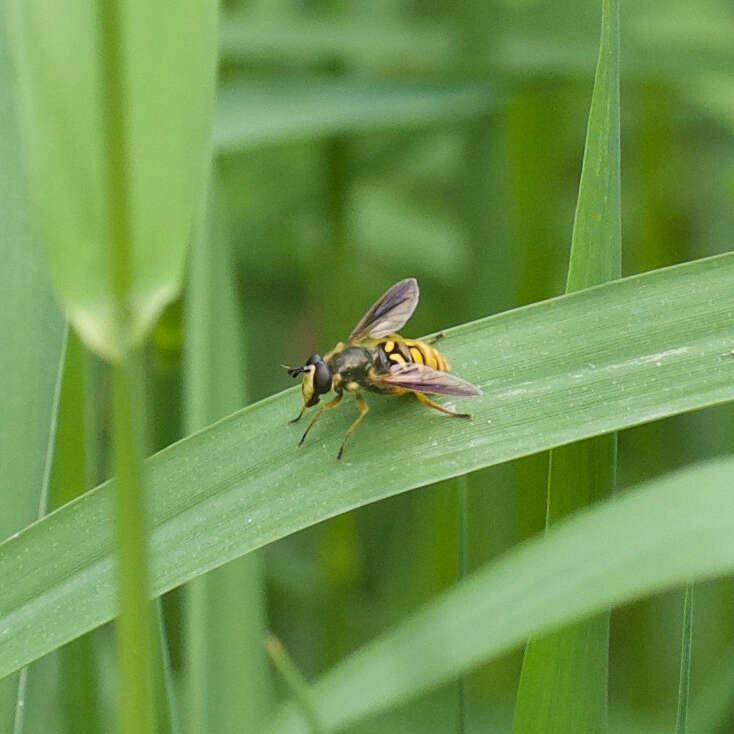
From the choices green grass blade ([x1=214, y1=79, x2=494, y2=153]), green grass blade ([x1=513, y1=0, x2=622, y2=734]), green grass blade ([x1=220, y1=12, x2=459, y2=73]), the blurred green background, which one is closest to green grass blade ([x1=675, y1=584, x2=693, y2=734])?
green grass blade ([x1=513, y1=0, x2=622, y2=734])

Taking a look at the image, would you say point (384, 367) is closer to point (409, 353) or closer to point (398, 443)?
point (409, 353)

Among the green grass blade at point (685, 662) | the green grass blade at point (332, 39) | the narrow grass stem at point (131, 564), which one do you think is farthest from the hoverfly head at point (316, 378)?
the green grass blade at point (332, 39)

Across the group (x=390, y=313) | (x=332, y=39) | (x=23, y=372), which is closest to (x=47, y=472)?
(x=23, y=372)

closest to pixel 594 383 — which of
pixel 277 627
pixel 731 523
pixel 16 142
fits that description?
pixel 731 523

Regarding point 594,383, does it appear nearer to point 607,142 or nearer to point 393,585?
point 607,142

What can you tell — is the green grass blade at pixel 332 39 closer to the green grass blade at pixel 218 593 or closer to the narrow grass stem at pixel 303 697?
the green grass blade at pixel 218 593
